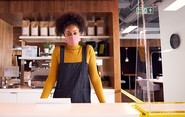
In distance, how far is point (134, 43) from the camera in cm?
1141

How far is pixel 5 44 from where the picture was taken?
4016 millimetres

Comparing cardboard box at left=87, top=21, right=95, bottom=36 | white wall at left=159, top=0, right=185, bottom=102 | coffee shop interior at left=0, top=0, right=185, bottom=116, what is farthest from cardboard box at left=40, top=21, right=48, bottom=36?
white wall at left=159, top=0, right=185, bottom=102

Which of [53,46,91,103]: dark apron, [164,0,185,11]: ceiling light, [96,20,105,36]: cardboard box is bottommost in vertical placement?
[53,46,91,103]: dark apron

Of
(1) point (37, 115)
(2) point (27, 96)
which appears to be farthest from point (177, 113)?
(2) point (27, 96)

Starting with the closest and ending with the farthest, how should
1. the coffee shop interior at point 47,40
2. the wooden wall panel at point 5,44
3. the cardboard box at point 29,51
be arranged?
the coffee shop interior at point 47,40, the cardboard box at point 29,51, the wooden wall panel at point 5,44

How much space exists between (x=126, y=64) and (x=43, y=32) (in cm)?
863

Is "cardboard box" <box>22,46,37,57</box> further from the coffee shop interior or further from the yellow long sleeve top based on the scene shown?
the yellow long sleeve top

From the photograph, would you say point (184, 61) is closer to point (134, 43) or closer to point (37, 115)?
point (37, 115)

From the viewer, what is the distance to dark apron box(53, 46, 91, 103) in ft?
6.47

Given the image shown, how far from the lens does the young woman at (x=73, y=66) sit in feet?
6.42

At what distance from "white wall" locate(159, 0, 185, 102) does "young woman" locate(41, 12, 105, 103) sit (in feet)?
10.5

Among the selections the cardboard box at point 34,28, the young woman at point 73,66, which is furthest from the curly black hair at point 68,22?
the cardboard box at point 34,28

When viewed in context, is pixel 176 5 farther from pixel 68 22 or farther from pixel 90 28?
pixel 68 22

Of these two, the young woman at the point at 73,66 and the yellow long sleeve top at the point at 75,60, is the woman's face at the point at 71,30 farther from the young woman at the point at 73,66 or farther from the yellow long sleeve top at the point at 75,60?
the yellow long sleeve top at the point at 75,60
